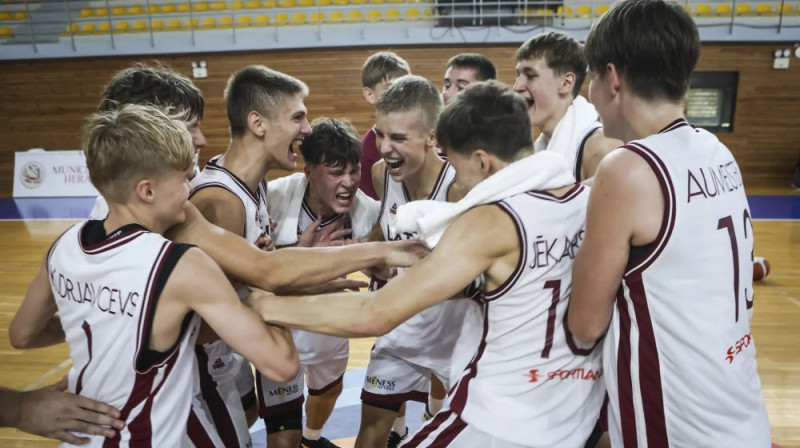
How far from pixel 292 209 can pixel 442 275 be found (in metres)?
2.00

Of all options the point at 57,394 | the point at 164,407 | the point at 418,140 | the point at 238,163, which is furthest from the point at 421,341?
the point at 57,394

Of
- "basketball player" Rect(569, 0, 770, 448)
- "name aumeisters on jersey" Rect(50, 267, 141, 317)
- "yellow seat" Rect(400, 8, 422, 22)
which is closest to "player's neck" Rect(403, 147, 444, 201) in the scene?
"basketball player" Rect(569, 0, 770, 448)

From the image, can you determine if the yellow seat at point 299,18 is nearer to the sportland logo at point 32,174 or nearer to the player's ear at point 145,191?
the sportland logo at point 32,174

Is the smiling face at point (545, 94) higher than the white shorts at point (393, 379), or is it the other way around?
the smiling face at point (545, 94)

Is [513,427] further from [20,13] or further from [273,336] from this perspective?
[20,13]

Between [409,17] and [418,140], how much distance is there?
38.3ft

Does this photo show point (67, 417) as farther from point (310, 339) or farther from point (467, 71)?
point (467, 71)

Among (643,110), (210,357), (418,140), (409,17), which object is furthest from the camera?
(409,17)

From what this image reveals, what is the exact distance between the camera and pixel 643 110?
6.89 feet

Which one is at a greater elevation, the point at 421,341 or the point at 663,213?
the point at 663,213

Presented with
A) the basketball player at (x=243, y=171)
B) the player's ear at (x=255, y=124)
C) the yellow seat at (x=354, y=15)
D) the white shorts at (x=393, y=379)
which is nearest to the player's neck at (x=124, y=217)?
the basketball player at (x=243, y=171)

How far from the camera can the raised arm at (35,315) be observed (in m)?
2.23

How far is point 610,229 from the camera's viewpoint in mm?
1922

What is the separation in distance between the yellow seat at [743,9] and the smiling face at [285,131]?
14.2m
